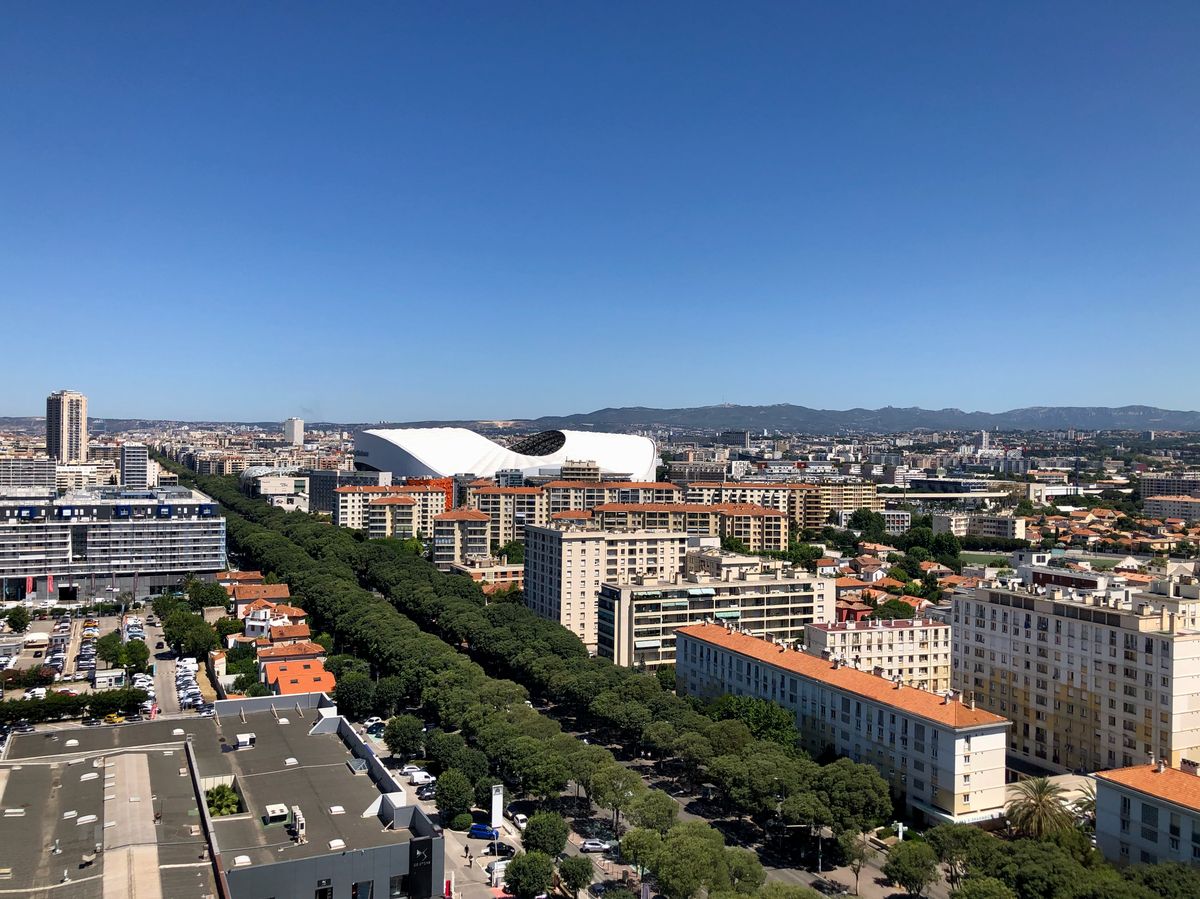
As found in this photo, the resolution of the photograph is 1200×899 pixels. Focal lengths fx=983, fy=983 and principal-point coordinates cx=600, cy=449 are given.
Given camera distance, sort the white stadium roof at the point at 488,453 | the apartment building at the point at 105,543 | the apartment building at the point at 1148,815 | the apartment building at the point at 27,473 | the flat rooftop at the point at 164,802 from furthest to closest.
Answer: the apartment building at the point at 27,473, the white stadium roof at the point at 488,453, the apartment building at the point at 105,543, the apartment building at the point at 1148,815, the flat rooftop at the point at 164,802

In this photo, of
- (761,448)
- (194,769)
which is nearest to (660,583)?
(194,769)

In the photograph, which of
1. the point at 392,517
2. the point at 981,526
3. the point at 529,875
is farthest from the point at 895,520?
the point at 529,875

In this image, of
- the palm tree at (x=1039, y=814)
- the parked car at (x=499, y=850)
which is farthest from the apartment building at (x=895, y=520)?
the parked car at (x=499, y=850)

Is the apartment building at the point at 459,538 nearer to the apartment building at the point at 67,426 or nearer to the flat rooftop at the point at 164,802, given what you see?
the flat rooftop at the point at 164,802

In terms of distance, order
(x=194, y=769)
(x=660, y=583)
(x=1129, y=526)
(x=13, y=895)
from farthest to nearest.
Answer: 1. (x=1129, y=526)
2. (x=660, y=583)
3. (x=194, y=769)
4. (x=13, y=895)

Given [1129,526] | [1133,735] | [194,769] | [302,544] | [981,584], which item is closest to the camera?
[194,769]

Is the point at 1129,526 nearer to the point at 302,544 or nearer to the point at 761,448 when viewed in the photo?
the point at 302,544

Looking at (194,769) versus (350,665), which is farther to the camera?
(350,665)
